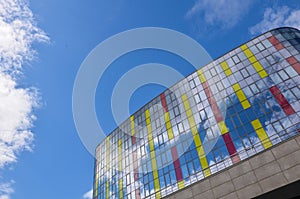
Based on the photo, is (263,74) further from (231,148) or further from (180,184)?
(180,184)

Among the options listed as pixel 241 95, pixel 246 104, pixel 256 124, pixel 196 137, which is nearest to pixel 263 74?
pixel 241 95

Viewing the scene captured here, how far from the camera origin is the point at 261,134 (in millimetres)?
24328

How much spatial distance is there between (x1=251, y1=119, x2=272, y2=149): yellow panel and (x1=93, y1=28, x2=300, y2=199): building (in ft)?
0.32

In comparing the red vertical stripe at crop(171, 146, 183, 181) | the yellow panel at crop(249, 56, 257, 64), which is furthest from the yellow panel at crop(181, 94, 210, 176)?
the yellow panel at crop(249, 56, 257, 64)

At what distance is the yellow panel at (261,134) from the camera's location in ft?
76.7

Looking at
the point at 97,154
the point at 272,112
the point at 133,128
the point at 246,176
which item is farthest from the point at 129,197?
the point at 272,112

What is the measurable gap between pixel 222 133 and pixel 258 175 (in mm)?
9982

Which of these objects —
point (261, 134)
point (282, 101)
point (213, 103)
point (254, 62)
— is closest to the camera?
point (261, 134)

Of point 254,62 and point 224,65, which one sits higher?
point 224,65

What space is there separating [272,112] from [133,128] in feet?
75.2

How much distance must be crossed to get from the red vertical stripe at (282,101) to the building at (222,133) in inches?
3.9

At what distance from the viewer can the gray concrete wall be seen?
53.1 ft

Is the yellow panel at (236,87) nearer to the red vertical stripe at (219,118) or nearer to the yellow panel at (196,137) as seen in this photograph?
the red vertical stripe at (219,118)

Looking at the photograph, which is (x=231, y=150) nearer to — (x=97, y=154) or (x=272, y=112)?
(x=272, y=112)
